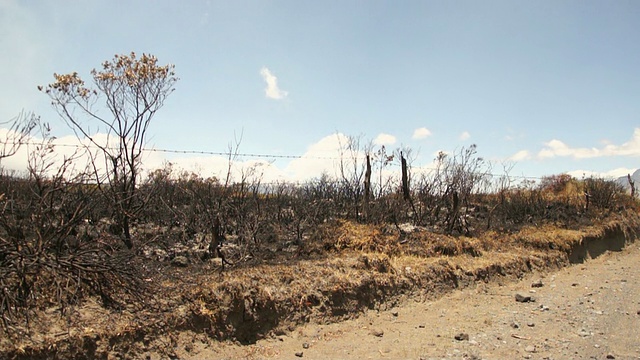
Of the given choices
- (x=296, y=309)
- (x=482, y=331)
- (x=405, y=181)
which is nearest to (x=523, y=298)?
(x=482, y=331)

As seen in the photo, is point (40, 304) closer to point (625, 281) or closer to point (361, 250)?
point (361, 250)

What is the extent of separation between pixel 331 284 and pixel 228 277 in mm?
1558

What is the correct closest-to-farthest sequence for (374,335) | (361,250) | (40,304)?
1. (40,304)
2. (374,335)
3. (361,250)

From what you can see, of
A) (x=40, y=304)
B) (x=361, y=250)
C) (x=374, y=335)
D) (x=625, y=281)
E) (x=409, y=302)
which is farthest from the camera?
(x=625, y=281)

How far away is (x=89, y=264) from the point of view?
450 cm

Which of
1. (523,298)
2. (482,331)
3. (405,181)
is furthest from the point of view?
(405,181)

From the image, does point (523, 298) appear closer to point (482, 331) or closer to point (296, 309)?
point (482, 331)

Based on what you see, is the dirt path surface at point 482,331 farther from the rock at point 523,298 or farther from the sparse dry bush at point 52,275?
the sparse dry bush at point 52,275

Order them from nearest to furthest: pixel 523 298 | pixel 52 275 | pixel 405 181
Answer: pixel 52 275
pixel 523 298
pixel 405 181

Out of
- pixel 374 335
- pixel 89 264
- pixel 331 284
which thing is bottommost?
pixel 374 335

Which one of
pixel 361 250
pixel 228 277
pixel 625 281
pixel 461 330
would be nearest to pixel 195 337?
pixel 228 277

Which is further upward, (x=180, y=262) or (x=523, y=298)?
(x=180, y=262)

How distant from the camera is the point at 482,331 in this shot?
553 centimetres

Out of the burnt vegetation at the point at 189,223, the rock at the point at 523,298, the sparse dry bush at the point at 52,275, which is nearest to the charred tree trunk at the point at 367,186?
the burnt vegetation at the point at 189,223
